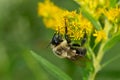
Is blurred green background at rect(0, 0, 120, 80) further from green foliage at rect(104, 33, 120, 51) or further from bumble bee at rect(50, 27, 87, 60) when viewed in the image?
green foliage at rect(104, 33, 120, 51)

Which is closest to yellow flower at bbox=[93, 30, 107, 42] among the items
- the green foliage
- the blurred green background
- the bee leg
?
the green foliage

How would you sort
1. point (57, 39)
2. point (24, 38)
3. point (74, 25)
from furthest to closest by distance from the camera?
point (24, 38), point (57, 39), point (74, 25)

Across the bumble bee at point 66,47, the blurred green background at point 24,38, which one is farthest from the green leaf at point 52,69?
the blurred green background at point 24,38

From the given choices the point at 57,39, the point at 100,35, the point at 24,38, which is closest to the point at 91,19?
the point at 100,35

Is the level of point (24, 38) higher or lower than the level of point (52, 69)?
higher

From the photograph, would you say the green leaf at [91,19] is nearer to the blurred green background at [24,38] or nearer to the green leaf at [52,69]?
the green leaf at [52,69]

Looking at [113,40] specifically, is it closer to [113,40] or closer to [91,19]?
[113,40]
